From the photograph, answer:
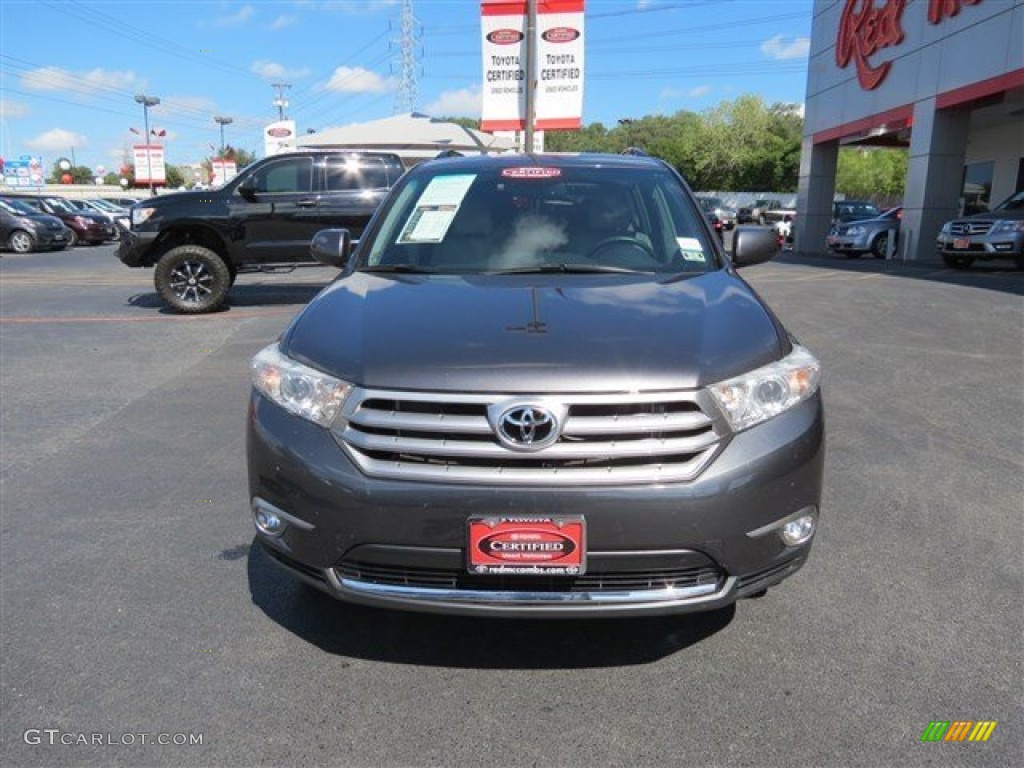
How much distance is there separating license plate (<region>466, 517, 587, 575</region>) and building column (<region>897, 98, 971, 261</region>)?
1975 cm

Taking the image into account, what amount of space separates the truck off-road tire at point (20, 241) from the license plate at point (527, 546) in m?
25.6

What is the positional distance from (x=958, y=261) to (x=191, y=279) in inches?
564

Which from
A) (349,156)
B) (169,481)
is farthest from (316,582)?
(349,156)

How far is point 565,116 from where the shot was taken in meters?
18.5

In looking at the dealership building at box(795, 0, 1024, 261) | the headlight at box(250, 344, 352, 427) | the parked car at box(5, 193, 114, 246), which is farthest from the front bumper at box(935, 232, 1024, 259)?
the parked car at box(5, 193, 114, 246)

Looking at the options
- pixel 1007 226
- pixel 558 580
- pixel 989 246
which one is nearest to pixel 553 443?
pixel 558 580

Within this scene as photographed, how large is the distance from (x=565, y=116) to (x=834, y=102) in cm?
1025

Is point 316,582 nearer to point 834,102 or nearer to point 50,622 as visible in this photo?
point 50,622

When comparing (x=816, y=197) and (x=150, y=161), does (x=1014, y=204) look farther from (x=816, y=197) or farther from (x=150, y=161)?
(x=150, y=161)

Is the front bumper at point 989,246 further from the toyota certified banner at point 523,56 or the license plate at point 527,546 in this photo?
the license plate at point 527,546

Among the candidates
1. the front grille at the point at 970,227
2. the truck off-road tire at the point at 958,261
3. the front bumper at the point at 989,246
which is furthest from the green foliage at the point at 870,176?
the front bumper at the point at 989,246

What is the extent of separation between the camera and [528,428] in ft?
7.63

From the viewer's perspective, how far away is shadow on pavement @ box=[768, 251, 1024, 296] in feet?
41.5

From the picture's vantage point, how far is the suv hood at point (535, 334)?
2.42 m
